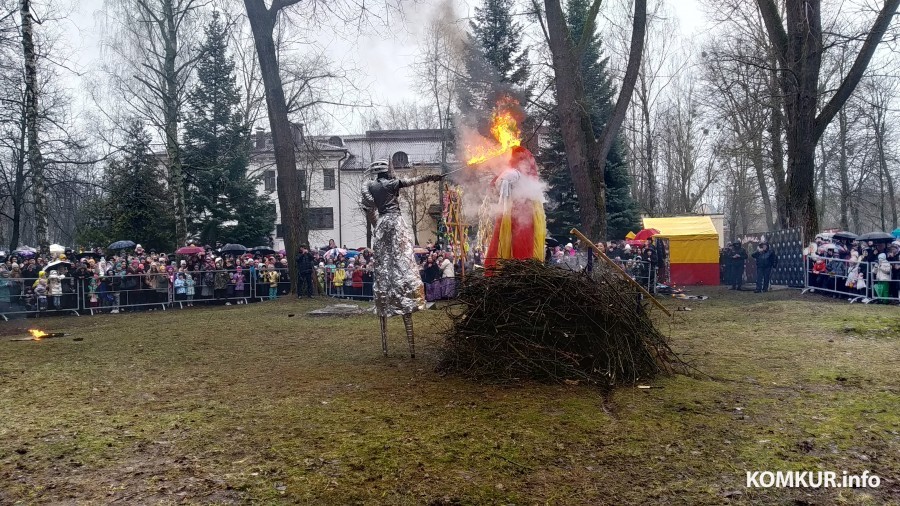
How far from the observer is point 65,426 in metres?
5.12

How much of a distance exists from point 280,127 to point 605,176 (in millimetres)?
17899

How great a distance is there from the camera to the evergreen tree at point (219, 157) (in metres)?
32.7

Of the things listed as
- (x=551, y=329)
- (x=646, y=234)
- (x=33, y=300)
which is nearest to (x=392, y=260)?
(x=551, y=329)

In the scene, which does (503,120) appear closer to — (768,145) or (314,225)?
(768,145)

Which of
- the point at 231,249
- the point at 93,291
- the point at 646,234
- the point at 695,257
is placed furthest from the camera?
the point at 231,249

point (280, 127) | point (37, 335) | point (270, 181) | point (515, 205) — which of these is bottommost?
point (37, 335)

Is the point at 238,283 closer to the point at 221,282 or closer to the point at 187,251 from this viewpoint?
the point at 221,282

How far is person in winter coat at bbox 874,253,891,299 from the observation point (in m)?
15.5

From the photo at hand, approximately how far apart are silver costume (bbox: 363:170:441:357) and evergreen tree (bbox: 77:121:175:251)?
23.4 meters

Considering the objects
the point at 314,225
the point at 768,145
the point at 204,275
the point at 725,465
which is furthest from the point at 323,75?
the point at 314,225

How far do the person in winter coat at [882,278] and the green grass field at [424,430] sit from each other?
27.7 ft

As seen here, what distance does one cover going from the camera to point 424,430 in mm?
4801

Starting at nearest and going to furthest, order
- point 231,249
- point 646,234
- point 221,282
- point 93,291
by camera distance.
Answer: point 93,291 < point 221,282 < point 646,234 < point 231,249

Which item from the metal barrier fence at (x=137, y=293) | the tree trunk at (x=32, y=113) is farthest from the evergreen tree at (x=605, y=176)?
the tree trunk at (x=32, y=113)
